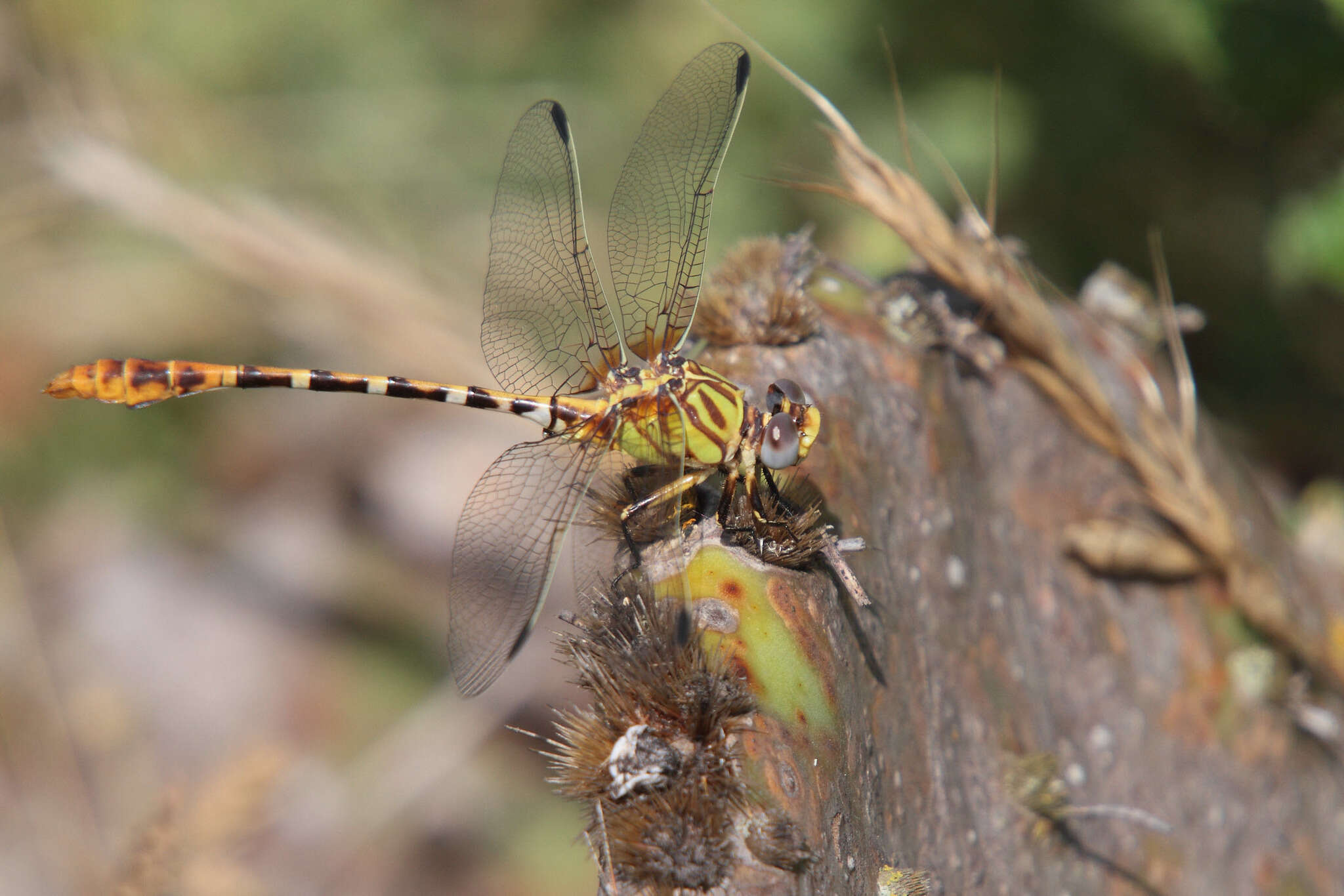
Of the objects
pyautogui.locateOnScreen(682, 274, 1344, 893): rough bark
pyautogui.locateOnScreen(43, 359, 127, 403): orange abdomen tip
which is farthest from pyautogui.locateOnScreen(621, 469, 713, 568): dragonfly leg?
pyautogui.locateOnScreen(43, 359, 127, 403): orange abdomen tip

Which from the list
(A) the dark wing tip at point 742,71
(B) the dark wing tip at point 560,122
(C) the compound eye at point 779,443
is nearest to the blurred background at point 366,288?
(B) the dark wing tip at point 560,122

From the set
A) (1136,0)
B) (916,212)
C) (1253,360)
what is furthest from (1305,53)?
(916,212)

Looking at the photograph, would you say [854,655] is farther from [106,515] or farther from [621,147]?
[106,515]

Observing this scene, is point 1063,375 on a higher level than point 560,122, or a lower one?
lower

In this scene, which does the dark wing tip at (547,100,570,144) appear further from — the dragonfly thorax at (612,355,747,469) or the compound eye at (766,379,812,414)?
the compound eye at (766,379,812,414)

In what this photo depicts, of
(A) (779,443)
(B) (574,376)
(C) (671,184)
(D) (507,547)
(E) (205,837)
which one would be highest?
(C) (671,184)

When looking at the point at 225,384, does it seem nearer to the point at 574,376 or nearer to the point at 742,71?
the point at 574,376

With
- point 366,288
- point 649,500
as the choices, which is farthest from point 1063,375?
point 366,288
